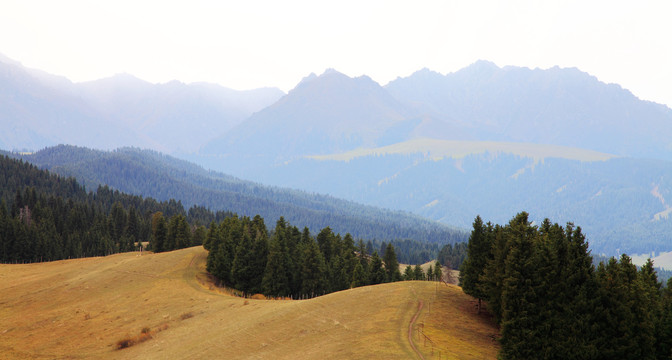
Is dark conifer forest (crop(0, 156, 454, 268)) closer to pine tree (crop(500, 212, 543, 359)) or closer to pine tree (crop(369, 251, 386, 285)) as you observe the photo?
pine tree (crop(369, 251, 386, 285))

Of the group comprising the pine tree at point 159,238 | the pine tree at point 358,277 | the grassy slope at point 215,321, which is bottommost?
the grassy slope at point 215,321

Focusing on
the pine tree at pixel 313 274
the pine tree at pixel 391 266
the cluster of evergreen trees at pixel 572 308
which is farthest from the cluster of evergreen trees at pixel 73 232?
the cluster of evergreen trees at pixel 572 308

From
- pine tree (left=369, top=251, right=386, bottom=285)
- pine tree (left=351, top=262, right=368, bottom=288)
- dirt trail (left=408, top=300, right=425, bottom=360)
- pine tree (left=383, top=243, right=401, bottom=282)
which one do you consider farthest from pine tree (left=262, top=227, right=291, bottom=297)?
dirt trail (left=408, top=300, right=425, bottom=360)

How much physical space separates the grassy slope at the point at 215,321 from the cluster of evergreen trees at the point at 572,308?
4166mm

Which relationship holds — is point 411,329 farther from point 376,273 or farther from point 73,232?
point 73,232

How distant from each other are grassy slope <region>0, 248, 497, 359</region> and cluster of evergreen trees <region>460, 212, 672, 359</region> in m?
4.17

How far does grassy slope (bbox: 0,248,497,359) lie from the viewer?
136ft

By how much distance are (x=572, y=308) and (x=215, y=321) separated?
37.5m

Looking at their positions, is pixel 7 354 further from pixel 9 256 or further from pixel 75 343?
pixel 9 256

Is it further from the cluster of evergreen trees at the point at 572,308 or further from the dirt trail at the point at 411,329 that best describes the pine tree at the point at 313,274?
the cluster of evergreen trees at the point at 572,308

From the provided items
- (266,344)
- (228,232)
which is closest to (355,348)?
(266,344)

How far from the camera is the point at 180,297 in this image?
69000 millimetres

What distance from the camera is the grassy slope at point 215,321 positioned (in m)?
41.4

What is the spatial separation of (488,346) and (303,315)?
1906 cm
